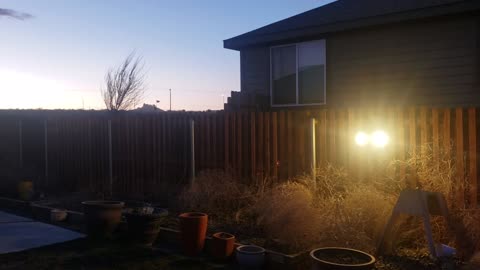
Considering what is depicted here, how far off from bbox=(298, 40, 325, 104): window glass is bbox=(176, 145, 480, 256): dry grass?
4.42 m

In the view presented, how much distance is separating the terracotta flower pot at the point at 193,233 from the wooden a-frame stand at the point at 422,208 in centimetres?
237

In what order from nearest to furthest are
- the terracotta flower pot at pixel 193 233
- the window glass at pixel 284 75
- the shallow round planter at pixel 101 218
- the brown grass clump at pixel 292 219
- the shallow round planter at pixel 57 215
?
the brown grass clump at pixel 292 219
the terracotta flower pot at pixel 193 233
the shallow round planter at pixel 101 218
the shallow round planter at pixel 57 215
the window glass at pixel 284 75

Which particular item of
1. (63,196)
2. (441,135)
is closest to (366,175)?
(441,135)

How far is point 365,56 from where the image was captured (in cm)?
1116

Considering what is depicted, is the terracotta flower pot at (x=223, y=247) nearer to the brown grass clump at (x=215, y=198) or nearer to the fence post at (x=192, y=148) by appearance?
the brown grass clump at (x=215, y=198)

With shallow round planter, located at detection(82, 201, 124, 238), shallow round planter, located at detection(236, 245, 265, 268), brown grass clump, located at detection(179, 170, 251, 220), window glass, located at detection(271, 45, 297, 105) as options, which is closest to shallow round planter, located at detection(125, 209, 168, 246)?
shallow round planter, located at detection(82, 201, 124, 238)

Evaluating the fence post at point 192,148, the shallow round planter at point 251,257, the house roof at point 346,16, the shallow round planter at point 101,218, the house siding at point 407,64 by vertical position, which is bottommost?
the shallow round planter at point 251,257

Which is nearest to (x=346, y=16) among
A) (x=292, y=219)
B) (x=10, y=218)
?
(x=292, y=219)

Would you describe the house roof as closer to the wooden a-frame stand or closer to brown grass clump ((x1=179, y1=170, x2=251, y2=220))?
brown grass clump ((x1=179, y1=170, x2=251, y2=220))

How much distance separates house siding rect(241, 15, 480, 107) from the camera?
9828 mm

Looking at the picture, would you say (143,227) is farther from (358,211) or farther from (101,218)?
(358,211)

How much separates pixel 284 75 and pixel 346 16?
2.29m

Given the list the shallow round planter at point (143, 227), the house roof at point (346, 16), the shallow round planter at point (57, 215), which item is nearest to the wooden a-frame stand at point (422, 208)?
the shallow round planter at point (143, 227)

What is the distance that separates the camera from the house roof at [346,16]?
383 inches
